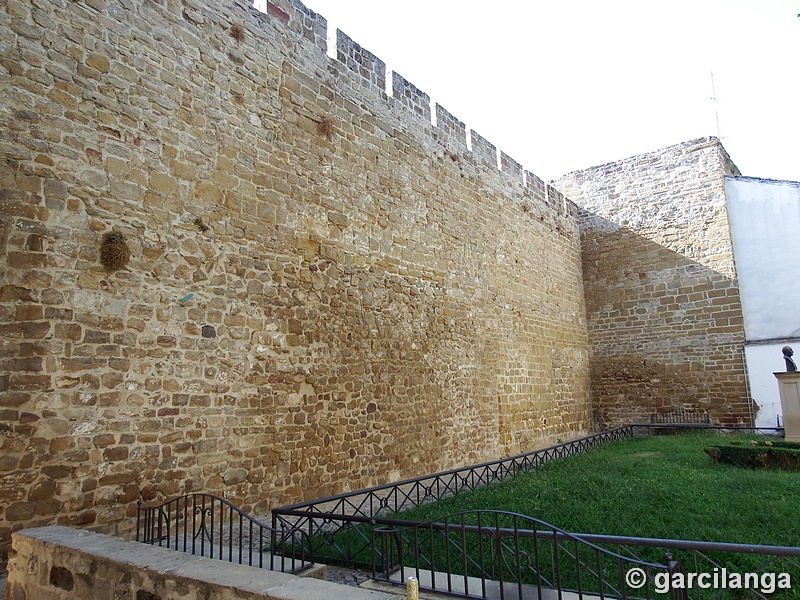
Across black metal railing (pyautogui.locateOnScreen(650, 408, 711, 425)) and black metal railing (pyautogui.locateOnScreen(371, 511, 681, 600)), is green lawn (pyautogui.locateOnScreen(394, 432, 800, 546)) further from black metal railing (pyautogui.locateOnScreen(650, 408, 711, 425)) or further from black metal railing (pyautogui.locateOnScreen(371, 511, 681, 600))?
black metal railing (pyautogui.locateOnScreen(650, 408, 711, 425))

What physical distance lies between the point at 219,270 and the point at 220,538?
3.01 metres

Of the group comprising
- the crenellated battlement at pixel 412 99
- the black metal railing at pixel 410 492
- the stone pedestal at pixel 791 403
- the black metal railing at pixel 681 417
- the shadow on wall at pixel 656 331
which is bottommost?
the black metal railing at pixel 410 492

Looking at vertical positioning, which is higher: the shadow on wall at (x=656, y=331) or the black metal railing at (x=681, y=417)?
the shadow on wall at (x=656, y=331)

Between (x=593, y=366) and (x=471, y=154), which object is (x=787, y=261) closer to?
(x=593, y=366)

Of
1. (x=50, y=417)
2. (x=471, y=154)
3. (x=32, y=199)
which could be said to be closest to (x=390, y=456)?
(x=50, y=417)

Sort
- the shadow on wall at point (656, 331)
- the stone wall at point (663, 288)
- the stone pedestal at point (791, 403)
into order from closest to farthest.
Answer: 1. the stone pedestal at point (791, 403)
2. the shadow on wall at point (656, 331)
3. the stone wall at point (663, 288)

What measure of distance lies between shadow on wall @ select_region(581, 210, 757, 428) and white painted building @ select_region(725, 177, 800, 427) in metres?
0.30

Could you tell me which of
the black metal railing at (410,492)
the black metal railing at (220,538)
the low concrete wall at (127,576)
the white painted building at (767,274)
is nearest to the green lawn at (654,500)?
the black metal railing at (410,492)

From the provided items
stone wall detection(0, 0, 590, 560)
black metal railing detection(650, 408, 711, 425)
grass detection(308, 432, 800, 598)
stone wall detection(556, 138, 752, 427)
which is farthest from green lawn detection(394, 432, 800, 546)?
stone wall detection(556, 138, 752, 427)

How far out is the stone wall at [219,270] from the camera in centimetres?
467

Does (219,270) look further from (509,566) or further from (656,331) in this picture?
(656,331)

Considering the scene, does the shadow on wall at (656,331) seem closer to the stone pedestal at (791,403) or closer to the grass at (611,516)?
the stone pedestal at (791,403)

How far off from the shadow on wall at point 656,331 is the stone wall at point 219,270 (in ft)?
21.2

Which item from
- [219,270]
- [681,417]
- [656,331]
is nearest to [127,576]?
[219,270]
